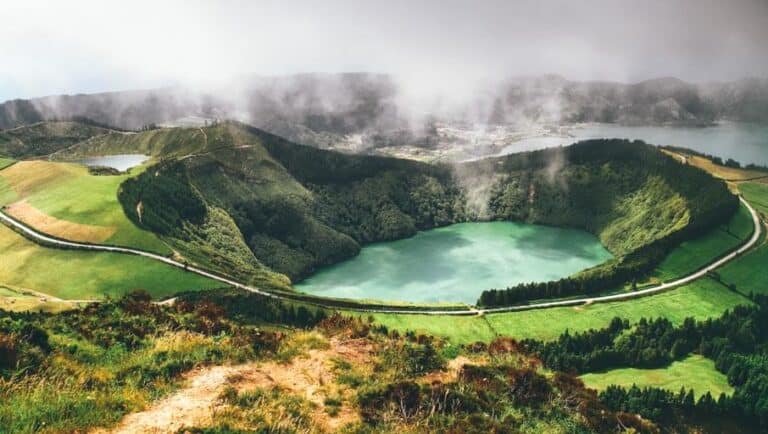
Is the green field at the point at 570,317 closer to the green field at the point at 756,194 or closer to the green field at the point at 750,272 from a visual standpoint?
the green field at the point at 750,272

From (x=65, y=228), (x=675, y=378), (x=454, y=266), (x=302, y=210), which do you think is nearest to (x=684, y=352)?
(x=675, y=378)

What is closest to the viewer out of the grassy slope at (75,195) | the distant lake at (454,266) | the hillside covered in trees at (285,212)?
the grassy slope at (75,195)

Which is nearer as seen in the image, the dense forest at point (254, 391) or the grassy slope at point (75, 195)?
the dense forest at point (254, 391)

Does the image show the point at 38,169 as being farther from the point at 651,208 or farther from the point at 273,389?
the point at 651,208

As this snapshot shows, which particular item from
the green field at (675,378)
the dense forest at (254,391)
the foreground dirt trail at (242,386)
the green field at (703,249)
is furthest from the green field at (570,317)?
the foreground dirt trail at (242,386)

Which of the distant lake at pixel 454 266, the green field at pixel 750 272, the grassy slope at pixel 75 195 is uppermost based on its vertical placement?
Result: the grassy slope at pixel 75 195

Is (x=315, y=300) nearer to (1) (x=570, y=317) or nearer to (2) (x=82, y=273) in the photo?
(2) (x=82, y=273)

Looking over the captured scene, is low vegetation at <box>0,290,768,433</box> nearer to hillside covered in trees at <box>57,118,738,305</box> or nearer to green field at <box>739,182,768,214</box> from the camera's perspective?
hillside covered in trees at <box>57,118,738,305</box>

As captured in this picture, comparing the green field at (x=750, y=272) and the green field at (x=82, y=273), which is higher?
the green field at (x=82, y=273)
